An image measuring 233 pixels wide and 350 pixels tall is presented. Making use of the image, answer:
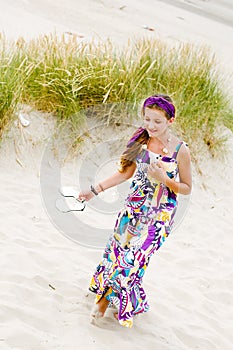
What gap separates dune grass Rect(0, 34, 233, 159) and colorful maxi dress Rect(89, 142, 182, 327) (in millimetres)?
2674

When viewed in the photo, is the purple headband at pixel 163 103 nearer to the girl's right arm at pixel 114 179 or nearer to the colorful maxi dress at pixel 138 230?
the colorful maxi dress at pixel 138 230

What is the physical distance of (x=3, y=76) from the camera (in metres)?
5.80

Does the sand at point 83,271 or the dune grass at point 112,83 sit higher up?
the dune grass at point 112,83

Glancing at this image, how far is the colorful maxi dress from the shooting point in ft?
10.9

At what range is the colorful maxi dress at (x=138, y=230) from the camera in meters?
3.32

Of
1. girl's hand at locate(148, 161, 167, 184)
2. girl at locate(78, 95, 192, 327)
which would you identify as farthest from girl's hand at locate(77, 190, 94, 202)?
girl's hand at locate(148, 161, 167, 184)

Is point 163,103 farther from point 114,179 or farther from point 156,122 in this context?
point 114,179

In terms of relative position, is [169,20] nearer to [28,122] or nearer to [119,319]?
[28,122]

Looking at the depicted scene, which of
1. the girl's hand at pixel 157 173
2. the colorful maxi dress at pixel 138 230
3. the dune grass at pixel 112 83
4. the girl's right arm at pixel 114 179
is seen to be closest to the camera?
the girl's hand at pixel 157 173

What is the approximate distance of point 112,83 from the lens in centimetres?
611

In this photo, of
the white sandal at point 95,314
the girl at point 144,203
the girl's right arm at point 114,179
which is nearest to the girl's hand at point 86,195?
the girl's right arm at point 114,179

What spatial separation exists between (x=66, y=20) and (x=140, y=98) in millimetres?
5533

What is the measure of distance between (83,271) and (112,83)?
98.1 inches

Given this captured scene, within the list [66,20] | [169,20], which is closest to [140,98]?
[66,20]
